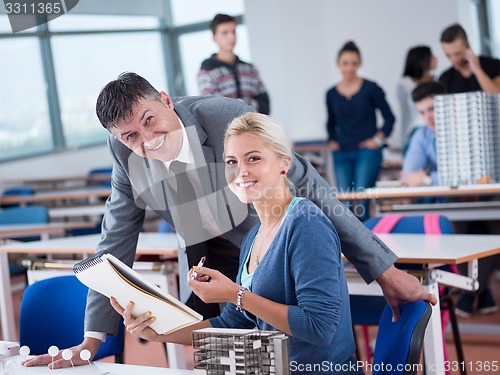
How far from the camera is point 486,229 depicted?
16.0 feet

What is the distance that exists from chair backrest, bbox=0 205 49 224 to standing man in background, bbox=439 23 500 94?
2871 mm

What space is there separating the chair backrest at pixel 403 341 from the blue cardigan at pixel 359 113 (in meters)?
4.40

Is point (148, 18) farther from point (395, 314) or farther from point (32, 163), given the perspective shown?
point (395, 314)

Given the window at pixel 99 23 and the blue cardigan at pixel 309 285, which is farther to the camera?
the window at pixel 99 23

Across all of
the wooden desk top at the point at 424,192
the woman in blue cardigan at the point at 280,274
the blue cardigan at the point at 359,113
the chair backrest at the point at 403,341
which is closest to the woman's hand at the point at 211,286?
the woman in blue cardigan at the point at 280,274

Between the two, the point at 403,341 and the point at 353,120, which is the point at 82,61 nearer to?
the point at 353,120

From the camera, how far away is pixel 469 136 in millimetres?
4148

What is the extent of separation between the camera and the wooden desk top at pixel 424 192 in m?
3.96

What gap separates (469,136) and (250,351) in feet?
9.65

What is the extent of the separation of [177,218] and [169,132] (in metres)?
0.35

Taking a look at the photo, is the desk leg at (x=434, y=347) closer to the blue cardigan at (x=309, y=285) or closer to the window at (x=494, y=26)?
the blue cardigan at (x=309, y=285)

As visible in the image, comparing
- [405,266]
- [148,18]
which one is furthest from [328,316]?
[148,18]

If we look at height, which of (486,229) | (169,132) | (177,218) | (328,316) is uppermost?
(169,132)

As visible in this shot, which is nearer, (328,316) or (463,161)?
(328,316)
